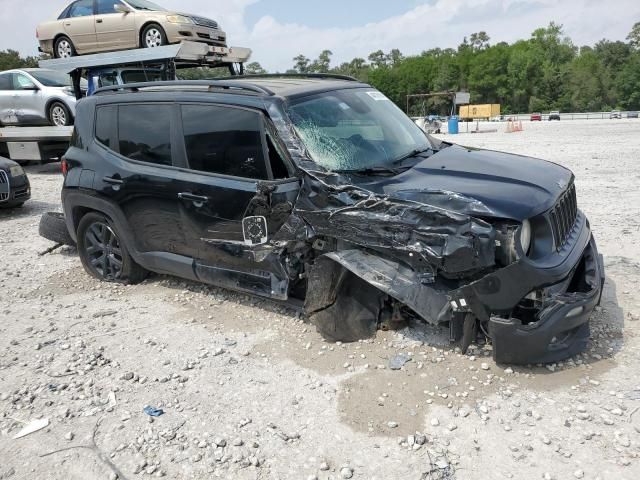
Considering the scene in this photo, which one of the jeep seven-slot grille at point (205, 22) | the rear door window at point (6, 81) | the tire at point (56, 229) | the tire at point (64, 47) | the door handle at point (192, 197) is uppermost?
the jeep seven-slot grille at point (205, 22)

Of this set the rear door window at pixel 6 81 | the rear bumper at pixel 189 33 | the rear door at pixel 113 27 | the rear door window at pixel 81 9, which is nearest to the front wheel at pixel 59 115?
the rear door window at pixel 6 81

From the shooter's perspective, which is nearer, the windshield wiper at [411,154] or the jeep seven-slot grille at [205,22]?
the windshield wiper at [411,154]

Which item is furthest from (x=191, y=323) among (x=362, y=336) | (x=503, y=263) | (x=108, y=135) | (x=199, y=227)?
(x=503, y=263)

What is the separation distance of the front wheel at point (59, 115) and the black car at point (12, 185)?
158 inches

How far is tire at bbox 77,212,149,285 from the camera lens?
Answer: 5.28 m

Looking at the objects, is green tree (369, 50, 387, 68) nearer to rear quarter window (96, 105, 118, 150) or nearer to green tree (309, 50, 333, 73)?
green tree (309, 50, 333, 73)

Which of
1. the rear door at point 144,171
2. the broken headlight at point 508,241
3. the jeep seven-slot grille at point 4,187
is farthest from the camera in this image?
the jeep seven-slot grille at point 4,187

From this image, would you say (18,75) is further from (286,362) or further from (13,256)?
(286,362)

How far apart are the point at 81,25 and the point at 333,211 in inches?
402

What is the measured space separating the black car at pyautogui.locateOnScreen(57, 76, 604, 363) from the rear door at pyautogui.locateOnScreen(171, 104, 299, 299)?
1 cm

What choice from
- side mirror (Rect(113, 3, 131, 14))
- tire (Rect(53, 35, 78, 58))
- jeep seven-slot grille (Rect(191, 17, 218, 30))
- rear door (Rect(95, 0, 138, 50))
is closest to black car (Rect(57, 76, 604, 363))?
jeep seven-slot grille (Rect(191, 17, 218, 30))

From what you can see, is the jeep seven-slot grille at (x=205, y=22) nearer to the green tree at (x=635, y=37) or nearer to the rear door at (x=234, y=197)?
the rear door at (x=234, y=197)

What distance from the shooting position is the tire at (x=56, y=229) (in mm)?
6262

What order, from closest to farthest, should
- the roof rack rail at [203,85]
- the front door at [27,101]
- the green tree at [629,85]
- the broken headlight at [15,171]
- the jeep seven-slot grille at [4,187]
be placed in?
the roof rack rail at [203,85] → the jeep seven-slot grille at [4,187] → the broken headlight at [15,171] → the front door at [27,101] → the green tree at [629,85]
